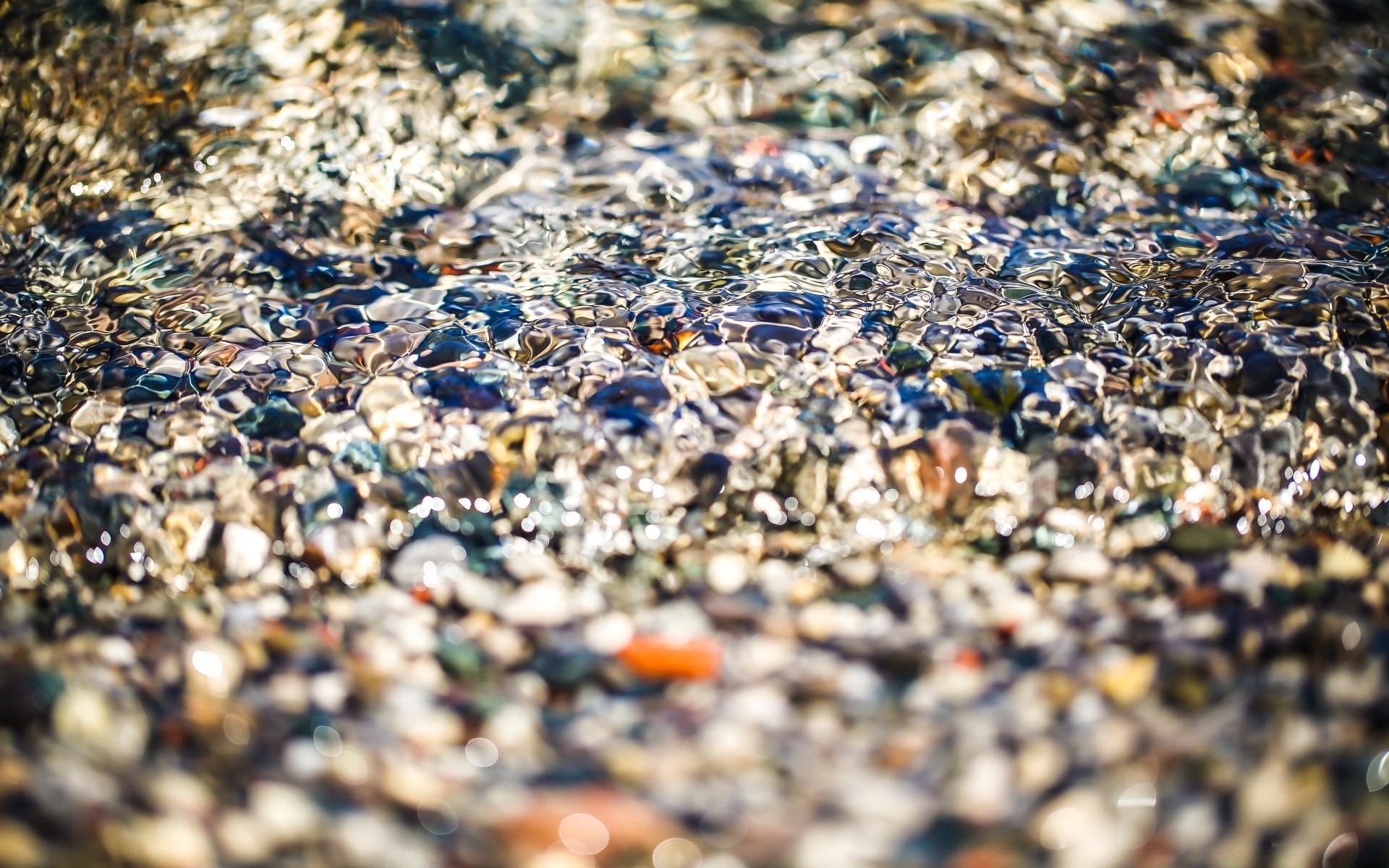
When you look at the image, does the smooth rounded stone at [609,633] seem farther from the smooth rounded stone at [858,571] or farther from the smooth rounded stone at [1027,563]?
the smooth rounded stone at [1027,563]

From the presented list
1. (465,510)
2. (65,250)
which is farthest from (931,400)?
(65,250)

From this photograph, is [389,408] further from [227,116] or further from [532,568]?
[227,116]

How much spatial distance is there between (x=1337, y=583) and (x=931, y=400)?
0.83 metres

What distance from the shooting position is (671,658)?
64.6 inches

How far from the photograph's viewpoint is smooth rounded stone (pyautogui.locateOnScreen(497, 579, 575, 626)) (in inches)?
67.5

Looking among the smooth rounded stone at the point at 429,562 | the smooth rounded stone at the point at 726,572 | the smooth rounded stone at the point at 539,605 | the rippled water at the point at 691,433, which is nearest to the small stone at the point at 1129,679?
the rippled water at the point at 691,433

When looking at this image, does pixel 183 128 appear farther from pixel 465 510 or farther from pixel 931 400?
pixel 931 400

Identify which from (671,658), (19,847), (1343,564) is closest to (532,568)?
(671,658)

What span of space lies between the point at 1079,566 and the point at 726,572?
692 millimetres

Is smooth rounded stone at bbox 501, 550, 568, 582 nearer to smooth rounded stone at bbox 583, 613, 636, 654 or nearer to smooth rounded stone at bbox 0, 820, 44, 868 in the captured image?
smooth rounded stone at bbox 583, 613, 636, 654

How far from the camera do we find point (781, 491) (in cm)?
192

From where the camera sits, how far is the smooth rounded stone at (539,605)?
1.71 metres

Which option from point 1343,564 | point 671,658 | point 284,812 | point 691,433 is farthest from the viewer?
point 691,433

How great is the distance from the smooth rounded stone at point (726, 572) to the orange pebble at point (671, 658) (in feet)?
0.44
